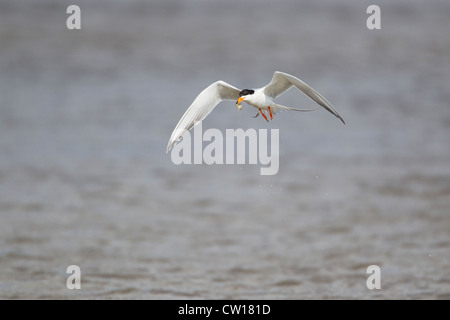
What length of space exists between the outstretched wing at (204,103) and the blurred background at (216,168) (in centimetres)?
237

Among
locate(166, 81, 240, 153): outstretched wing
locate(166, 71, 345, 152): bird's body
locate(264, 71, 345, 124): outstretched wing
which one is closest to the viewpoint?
locate(166, 71, 345, 152): bird's body

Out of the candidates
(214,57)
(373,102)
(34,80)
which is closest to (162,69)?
(214,57)

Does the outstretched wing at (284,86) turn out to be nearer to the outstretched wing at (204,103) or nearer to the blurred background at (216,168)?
the outstretched wing at (204,103)

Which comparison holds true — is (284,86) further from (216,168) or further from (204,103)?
(216,168)

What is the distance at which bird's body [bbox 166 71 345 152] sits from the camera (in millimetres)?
5562

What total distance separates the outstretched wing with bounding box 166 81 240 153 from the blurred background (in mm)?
2371

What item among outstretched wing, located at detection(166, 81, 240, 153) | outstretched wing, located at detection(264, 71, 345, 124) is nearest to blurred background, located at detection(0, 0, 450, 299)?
outstretched wing, located at detection(166, 81, 240, 153)

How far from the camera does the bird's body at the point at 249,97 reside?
556cm

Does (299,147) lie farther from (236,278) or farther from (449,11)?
(449,11)

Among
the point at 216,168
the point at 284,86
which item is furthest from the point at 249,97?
the point at 216,168

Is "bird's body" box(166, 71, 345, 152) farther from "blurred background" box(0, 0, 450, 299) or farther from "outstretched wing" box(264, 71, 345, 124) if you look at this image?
"blurred background" box(0, 0, 450, 299)

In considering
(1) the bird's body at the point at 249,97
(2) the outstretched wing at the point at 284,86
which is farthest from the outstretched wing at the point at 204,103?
(2) the outstretched wing at the point at 284,86

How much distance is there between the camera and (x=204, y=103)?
5961 mm

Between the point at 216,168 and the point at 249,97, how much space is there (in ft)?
22.4
